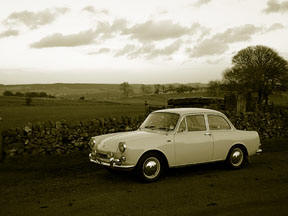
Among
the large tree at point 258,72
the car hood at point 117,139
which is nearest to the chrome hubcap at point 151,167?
the car hood at point 117,139

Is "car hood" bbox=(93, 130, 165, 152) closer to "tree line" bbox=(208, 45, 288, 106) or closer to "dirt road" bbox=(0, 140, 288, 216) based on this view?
"dirt road" bbox=(0, 140, 288, 216)

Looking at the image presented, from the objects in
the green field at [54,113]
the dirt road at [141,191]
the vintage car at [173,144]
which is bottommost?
the dirt road at [141,191]

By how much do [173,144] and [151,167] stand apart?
731 millimetres

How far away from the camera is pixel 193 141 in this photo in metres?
7.95

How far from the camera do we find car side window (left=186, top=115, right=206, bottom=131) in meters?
8.09

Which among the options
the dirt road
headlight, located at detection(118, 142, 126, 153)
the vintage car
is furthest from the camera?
the vintage car

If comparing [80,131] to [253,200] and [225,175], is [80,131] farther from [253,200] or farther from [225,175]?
[253,200]

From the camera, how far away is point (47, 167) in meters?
9.41

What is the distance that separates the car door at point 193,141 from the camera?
777 cm

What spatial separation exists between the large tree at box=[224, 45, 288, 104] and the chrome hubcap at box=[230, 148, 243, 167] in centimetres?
2235

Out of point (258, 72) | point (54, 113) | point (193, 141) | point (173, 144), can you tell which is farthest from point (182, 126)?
point (258, 72)

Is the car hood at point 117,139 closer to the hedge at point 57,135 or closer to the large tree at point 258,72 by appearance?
the hedge at point 57,135

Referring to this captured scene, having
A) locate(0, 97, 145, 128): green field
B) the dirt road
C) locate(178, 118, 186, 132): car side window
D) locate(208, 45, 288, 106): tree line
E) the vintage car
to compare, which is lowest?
the dirt road

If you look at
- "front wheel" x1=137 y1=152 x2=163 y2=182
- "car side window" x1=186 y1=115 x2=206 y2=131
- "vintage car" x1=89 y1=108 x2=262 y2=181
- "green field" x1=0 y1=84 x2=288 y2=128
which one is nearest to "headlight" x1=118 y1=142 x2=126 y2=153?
"vintage car" x1=89 y1=108 x2=262 y2=181
